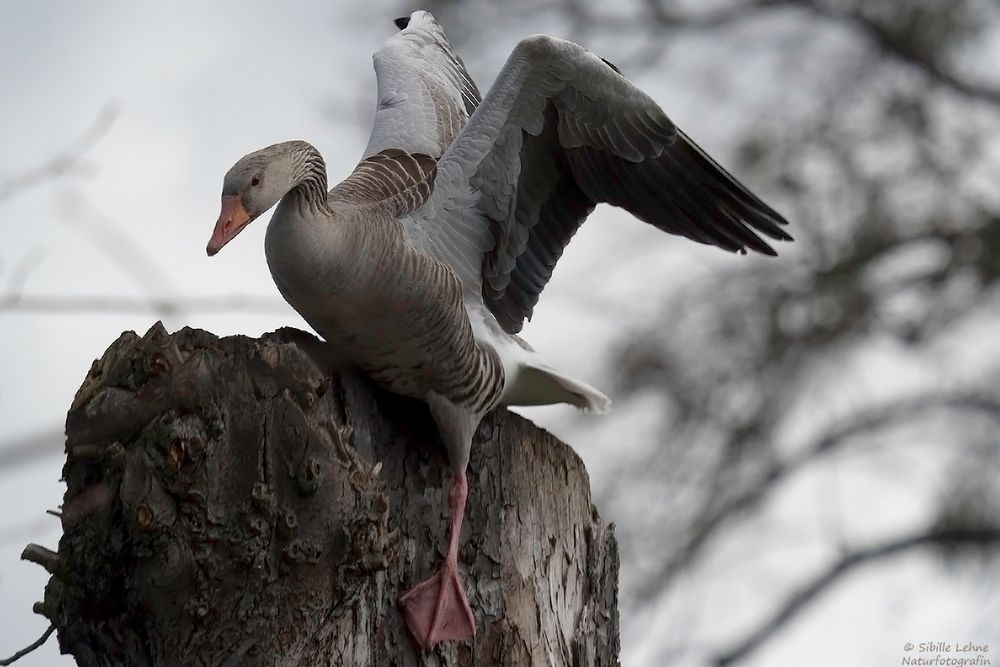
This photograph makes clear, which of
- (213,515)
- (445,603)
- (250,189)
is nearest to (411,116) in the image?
(250,189)

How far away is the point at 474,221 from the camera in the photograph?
4.77m

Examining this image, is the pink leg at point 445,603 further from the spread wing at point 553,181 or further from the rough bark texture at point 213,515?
the spread wing at point 553,181

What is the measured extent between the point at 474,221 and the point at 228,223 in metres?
1.10

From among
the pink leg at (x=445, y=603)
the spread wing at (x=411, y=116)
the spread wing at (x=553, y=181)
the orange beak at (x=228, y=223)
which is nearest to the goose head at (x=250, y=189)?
the orange beak at (x=228, y=223)

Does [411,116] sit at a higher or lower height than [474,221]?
higher

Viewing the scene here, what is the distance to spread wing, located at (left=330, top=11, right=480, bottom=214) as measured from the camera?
15.6 feet

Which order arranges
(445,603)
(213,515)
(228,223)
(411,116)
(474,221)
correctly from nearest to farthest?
(213,515) → (445,603) → (228,223) → (474,221) → (411,116)

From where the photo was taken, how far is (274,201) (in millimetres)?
4031

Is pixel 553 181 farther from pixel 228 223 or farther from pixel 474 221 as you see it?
pixel 228 223

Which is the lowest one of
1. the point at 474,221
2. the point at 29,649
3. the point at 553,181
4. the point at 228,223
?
the point at 29,649

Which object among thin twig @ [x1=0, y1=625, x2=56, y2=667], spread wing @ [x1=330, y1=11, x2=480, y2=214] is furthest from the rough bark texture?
spread wing @ [x1=330, y1=11, x2=480, y2=214]

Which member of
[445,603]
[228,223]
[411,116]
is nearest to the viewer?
[445,603]

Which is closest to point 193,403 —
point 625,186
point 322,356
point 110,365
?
point 110,365

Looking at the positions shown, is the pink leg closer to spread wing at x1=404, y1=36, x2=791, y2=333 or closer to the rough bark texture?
the rough bark texture
